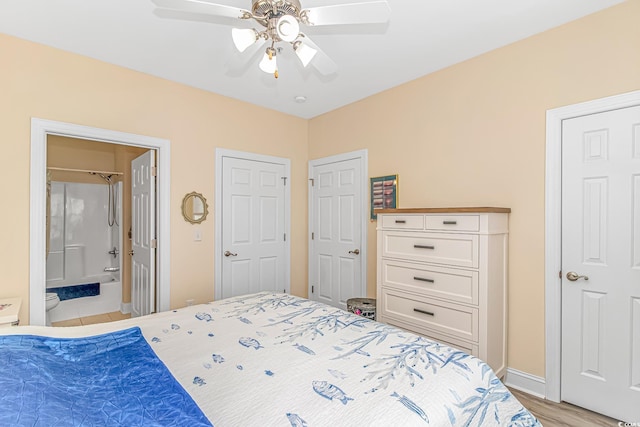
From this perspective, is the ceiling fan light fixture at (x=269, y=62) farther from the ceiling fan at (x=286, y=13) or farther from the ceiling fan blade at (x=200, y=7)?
the ceiling fan blade at (x=200, y=7)

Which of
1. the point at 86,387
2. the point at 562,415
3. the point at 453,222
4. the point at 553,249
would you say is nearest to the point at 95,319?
the point at 86,387

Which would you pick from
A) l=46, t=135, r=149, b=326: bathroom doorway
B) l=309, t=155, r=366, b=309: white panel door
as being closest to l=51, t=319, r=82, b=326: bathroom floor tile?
l=46, t=135, r=149, b=326: bathroom doorway

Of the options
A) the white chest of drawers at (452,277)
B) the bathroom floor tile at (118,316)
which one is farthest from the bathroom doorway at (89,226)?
the white chest of drawers at (452,277)

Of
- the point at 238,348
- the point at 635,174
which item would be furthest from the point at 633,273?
the point at 238,348

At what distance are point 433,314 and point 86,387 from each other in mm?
2199

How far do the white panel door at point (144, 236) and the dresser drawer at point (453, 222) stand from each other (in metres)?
2.60

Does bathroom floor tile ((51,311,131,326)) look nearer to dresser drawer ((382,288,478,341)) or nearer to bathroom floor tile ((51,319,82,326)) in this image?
bathroom floor tile ((51,319,82,326))

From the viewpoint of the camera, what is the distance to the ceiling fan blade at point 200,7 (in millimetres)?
1451

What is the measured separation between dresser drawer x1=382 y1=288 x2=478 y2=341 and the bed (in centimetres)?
89

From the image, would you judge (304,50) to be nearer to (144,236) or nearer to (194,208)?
(194,208)

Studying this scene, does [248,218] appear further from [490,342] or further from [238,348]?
[490,342]

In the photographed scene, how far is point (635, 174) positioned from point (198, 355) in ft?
8.81

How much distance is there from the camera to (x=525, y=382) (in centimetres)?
239

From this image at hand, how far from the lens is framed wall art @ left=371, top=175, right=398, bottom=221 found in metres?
3.27
